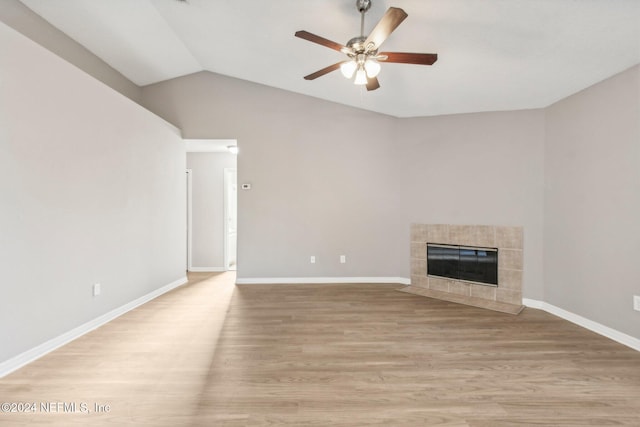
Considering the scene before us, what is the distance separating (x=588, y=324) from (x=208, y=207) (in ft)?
19.3

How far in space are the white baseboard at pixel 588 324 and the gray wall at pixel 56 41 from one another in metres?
6.43

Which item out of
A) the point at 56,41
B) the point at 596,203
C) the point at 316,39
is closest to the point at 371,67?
the point at 316,39

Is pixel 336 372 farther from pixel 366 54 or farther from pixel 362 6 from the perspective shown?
pixel 362 6

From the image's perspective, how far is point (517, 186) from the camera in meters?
3.48

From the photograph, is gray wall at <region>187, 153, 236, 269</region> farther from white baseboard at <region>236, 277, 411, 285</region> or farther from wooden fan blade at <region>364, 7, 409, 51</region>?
wooden fan blade at <region>364, 7, 409, 51</region>

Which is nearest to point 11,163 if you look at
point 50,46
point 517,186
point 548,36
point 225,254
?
point 50,46

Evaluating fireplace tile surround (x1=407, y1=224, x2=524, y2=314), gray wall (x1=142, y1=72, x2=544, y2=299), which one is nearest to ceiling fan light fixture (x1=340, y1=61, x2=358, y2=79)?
gray wall (x1=142, y1=72, x2=544, y2=299)

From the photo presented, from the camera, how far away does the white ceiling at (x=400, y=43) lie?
211 centimetres

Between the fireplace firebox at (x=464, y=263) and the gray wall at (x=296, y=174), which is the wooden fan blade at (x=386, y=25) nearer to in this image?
the gray wall at (x=296, y=174)

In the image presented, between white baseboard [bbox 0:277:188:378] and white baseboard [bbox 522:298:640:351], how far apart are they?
4898 millimetres

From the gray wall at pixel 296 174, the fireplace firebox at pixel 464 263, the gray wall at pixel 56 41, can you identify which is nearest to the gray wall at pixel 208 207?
the gray wall at pixel 296 174

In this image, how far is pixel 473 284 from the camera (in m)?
3.66

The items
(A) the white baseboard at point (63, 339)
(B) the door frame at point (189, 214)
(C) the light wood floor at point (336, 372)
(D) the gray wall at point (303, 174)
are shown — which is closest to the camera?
(C) the light wood floor at point (336, 372)

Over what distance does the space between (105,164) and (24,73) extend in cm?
100
